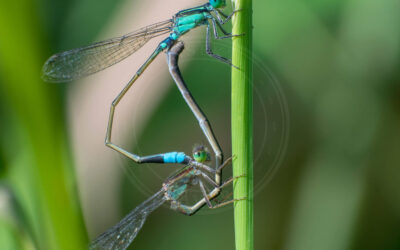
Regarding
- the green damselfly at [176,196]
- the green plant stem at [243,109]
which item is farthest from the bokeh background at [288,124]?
the green plant stem at [243,109]

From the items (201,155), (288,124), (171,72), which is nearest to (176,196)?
(201,155)

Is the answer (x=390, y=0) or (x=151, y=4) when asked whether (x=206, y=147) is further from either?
(x=390, y=0)

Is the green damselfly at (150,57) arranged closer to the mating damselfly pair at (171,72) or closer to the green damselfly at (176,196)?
the mating damselfly pair at (171,72)

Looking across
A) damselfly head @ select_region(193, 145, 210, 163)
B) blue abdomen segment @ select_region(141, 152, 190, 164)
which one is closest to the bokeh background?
blue abdomen segment @ select_region(141, 152, 190, 164)

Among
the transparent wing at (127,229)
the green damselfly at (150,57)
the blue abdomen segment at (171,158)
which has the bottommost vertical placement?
the transparent wing at (127,229)

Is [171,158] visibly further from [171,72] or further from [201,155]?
[171,72]

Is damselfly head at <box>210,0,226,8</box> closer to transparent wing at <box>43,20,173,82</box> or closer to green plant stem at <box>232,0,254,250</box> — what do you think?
green plant stem at <box>232,0,254,250</box>

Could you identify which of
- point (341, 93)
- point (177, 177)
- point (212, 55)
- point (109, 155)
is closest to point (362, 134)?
point (341, 93)
